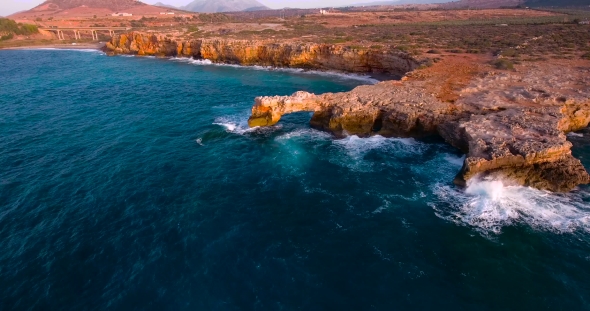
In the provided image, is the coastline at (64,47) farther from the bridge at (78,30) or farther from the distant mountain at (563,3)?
the distant mountain at (563,3)

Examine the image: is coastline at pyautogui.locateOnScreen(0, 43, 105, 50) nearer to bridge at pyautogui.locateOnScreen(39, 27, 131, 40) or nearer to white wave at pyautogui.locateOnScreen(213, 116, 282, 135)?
bridge at pyautogui.locateOnScreen(39, 27, 131, 40)

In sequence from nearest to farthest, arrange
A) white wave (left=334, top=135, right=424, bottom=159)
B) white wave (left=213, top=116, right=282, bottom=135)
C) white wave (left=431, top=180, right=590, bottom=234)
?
white wave (left=431, top=180, right=590, bottom=234) < white wave (left=334, top=135, right=424, bottom=159) < white wave (left=213, top=116, right=282, bottom=135)

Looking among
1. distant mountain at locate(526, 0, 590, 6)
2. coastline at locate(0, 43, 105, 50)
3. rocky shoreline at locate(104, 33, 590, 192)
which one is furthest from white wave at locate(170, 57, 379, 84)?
distant mountain at locate(526, 0, 590, 6)

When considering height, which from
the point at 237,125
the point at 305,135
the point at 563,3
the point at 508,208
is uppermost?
the point at 563,3

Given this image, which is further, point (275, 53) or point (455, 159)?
point (275, 53)

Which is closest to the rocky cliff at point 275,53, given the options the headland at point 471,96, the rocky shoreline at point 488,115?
the headland at point 471,96

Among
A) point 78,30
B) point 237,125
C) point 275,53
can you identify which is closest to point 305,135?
point 237,125

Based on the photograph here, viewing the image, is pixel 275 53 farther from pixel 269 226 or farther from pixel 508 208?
pixel 508 208
